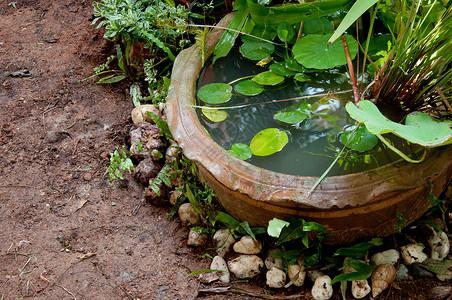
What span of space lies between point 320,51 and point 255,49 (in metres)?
0.32

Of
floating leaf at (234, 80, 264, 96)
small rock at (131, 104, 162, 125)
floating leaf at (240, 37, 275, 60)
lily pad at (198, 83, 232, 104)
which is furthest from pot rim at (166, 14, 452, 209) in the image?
small rock at (131, 104, 162, 125)

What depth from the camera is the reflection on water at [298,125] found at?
1582 mm

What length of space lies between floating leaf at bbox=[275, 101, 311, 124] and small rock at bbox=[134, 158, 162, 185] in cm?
68

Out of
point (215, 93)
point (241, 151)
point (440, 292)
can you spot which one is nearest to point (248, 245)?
point (241, 151)

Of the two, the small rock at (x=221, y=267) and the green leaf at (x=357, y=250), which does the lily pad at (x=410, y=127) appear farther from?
the small rock at (x=221, y=267)

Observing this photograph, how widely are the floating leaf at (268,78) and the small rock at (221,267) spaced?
30.6 inches

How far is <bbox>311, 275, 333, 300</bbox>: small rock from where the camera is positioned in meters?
1.65

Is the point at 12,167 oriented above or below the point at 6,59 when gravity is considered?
below

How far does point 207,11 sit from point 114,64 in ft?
2.26

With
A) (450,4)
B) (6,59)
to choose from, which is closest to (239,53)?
(450,4)

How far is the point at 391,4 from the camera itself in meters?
1.79

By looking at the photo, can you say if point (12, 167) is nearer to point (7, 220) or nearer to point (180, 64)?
point (7, 220)

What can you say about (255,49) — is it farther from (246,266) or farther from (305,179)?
(246,266)

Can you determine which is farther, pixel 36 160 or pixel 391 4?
pixel 36 160
